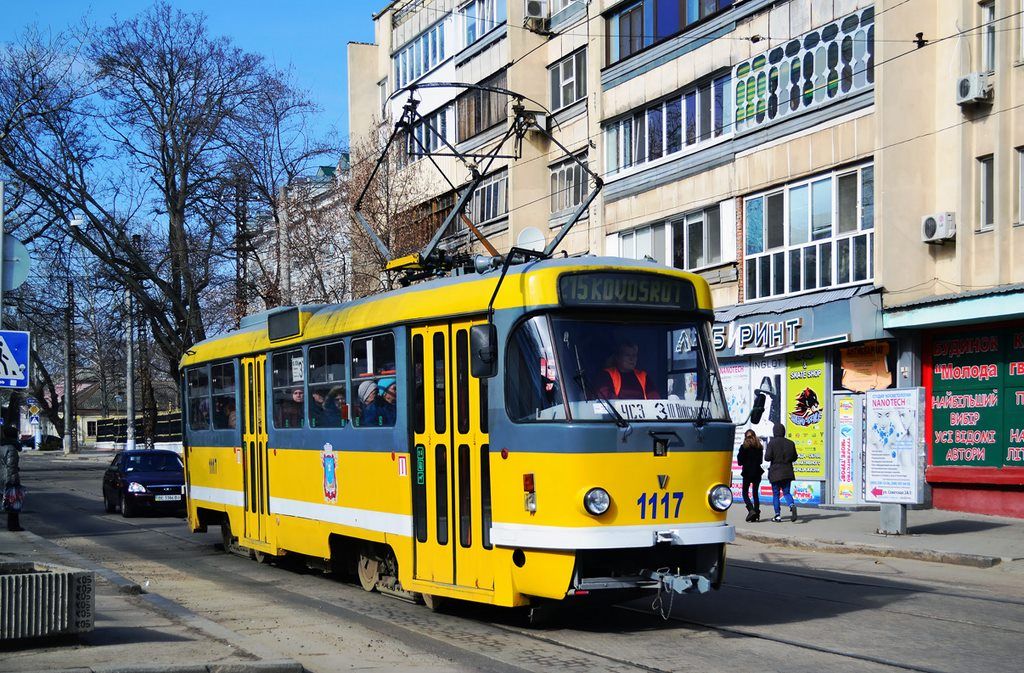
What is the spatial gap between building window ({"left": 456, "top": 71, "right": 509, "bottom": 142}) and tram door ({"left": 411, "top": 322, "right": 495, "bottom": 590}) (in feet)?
88.4

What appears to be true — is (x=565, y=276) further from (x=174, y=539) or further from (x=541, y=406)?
(x=174, y=539)

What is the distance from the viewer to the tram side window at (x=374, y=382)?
39.4ft

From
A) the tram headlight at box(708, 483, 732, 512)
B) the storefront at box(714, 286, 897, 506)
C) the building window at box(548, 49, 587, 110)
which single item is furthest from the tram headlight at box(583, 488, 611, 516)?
the building window at box(548, 49, 587, 110)

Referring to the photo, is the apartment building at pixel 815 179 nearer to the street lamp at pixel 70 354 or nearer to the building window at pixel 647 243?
the building window at pixel 647 243

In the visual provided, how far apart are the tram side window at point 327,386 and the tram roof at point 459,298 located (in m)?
0.21

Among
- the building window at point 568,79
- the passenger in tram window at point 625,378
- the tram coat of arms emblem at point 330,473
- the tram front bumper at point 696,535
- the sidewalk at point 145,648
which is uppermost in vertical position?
the building window at point 568,79

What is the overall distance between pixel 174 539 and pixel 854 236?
13966 millimetres

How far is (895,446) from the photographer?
18.8 meters

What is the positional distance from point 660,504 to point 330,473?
4719 mm

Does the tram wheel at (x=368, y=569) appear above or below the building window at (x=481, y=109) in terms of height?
below

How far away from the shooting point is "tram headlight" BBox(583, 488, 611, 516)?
963cm

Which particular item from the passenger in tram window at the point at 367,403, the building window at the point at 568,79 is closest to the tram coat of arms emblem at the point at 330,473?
the passenger in tram window at the point at 367,403

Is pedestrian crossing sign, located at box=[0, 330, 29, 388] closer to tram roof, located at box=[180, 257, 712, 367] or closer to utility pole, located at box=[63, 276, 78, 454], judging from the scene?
tram roof, located at box=[180, 257, 712, 367]

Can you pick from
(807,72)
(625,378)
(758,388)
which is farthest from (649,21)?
(625,378)
